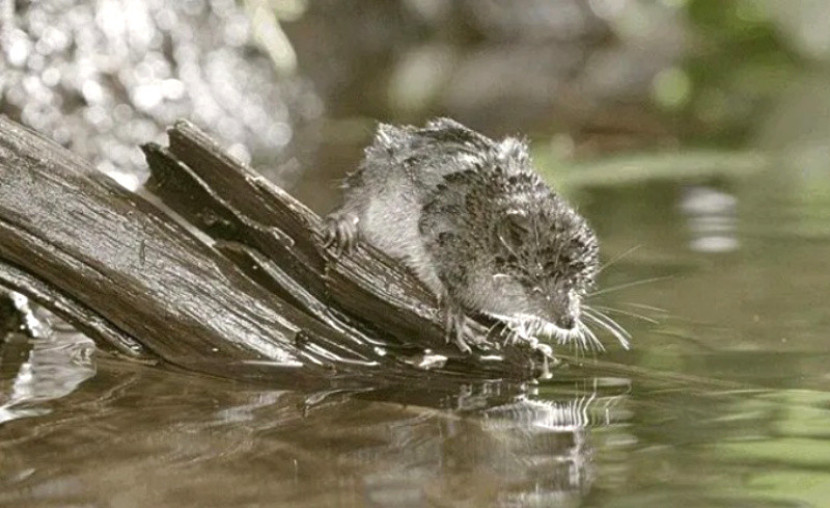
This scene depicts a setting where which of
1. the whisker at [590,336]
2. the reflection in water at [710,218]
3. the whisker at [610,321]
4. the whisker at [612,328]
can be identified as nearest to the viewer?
the whisker at [590,336]

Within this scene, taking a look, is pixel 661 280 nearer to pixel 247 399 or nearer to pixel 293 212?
pixel 293 212

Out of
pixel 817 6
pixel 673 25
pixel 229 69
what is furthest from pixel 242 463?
pixel 673 25

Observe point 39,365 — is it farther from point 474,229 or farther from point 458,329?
point 474,229

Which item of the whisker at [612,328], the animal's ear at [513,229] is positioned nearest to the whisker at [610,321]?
the whisker at [612,328]

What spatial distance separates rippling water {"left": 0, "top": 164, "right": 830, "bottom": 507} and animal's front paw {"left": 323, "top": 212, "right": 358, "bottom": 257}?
0.47 m

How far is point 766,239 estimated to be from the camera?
6.23m

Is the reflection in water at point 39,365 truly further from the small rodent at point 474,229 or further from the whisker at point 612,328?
the whisker at point 612,328

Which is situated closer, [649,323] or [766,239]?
[649,323]

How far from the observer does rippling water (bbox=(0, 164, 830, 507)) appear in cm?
305

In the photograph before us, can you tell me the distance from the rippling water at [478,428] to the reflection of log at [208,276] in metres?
0.15

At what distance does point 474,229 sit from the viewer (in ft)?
14.5

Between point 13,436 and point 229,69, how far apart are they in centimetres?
671

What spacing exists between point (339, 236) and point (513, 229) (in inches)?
19.4

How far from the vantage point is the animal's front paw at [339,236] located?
427 centimetres
